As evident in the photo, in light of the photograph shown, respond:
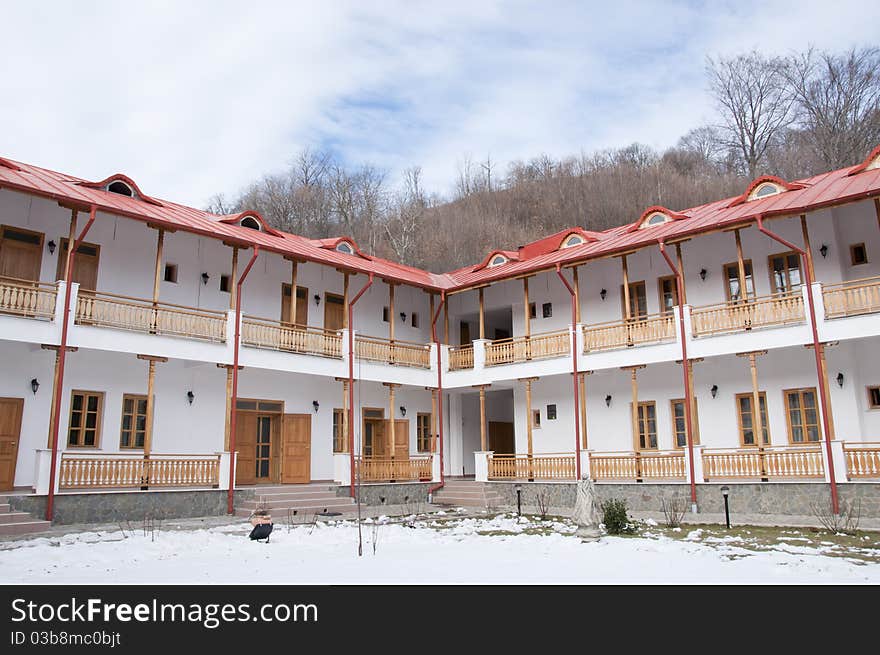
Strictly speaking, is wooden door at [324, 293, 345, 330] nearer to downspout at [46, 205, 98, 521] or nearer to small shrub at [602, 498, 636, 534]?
downspout at [46, 205, 98, 521]

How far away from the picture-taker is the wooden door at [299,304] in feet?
67.7

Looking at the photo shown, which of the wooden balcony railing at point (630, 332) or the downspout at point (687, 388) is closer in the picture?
the downspout at point (687, 388)

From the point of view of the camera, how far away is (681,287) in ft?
60.1

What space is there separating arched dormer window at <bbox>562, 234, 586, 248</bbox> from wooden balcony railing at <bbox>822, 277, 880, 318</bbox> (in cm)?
758

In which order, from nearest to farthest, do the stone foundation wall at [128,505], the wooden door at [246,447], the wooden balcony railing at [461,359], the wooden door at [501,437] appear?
the stone foundation wall at [128,505] → the wooden door at [246,447] → the wooden balcony railing at [461,359] → the wooden door at [501,437]

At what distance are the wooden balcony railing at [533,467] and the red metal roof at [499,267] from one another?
17.5 ft

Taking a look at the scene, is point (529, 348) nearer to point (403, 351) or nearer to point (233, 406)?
point (403, 351)

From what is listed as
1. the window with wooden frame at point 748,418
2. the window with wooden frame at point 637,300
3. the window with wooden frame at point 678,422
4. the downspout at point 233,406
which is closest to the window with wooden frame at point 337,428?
the downspout at point 233,406

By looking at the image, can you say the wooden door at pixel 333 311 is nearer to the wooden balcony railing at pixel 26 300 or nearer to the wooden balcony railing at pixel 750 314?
the wooden balcony railing at pixel 26 300

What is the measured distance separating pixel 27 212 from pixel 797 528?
56.2 feet

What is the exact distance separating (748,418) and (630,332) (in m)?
3.62

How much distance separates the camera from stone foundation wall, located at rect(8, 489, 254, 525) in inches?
532

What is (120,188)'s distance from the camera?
681 inches
